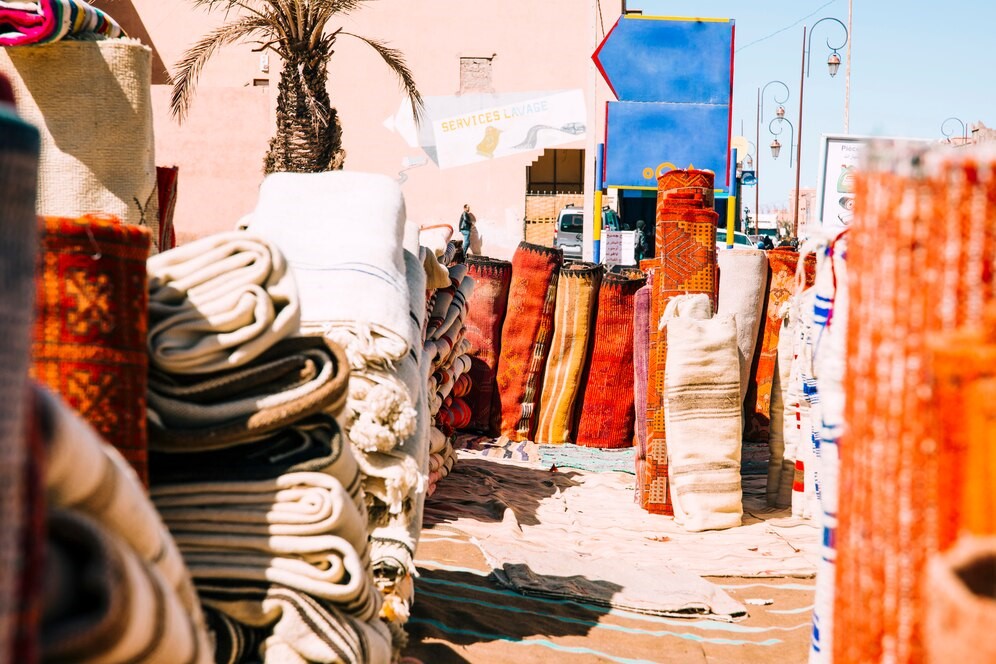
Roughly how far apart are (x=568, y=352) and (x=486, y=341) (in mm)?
723

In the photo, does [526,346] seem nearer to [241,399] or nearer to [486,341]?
[486,341]

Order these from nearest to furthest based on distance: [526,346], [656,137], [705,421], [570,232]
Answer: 1. [705,421]
2. [526,346]
3. [656,137]
4. [570,232]

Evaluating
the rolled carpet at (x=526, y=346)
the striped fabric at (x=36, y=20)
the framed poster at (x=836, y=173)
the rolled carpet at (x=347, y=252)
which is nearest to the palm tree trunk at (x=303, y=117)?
the rolled carpet at (x=526, y=346)

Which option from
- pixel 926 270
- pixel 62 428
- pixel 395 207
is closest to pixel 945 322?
pixel 926 270

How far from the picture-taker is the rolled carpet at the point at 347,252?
11.5ft

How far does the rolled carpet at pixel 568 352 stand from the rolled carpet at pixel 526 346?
2.9 inches

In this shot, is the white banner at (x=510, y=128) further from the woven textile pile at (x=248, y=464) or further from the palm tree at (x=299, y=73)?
the woven textile pile at (x=248, y=464)

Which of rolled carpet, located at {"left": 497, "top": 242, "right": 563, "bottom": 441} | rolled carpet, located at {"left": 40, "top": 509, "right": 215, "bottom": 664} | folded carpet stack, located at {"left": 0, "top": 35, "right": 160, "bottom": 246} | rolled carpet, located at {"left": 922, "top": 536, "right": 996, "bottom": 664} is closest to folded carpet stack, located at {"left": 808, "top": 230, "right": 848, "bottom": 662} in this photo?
rolled carpet, located at {"left": 922, "top": 536, "right": 996, "bottom": 664}

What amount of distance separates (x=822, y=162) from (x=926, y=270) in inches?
241

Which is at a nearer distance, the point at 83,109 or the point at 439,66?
the point at 83,109

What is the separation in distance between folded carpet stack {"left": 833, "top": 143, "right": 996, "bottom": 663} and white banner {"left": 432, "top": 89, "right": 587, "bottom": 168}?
27.0 m

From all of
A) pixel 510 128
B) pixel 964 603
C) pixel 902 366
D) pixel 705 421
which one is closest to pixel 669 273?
pixel 705 421

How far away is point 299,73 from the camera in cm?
1454

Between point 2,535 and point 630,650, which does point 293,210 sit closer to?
point 630,650
